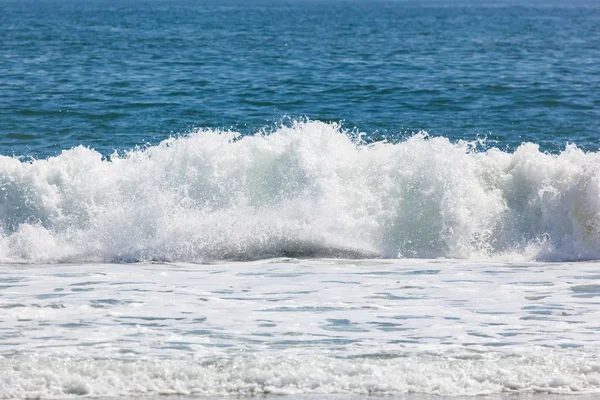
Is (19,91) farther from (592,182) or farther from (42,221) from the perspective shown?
(592,182)

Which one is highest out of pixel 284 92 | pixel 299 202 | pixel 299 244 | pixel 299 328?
pixel 284 92

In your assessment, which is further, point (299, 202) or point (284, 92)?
point (284, 92)

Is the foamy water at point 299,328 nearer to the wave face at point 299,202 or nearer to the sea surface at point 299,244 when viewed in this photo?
the sea surface at point 299,244

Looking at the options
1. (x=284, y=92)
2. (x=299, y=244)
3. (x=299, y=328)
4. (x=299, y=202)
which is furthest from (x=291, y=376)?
(x=284, y=92)

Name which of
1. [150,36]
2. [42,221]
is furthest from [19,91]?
[150,36]

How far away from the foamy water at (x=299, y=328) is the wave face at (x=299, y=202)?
2.28ft

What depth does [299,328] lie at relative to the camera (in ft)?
26.8

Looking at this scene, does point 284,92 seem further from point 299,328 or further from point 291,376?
point 291,376

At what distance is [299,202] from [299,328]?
4.28 metres

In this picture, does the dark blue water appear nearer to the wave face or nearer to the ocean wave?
the wave face

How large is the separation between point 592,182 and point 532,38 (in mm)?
36142

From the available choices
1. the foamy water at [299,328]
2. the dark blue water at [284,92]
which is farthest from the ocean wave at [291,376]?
the dark blue water at [284,92]

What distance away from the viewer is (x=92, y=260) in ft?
36.9

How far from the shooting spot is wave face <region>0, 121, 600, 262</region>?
1158cm
